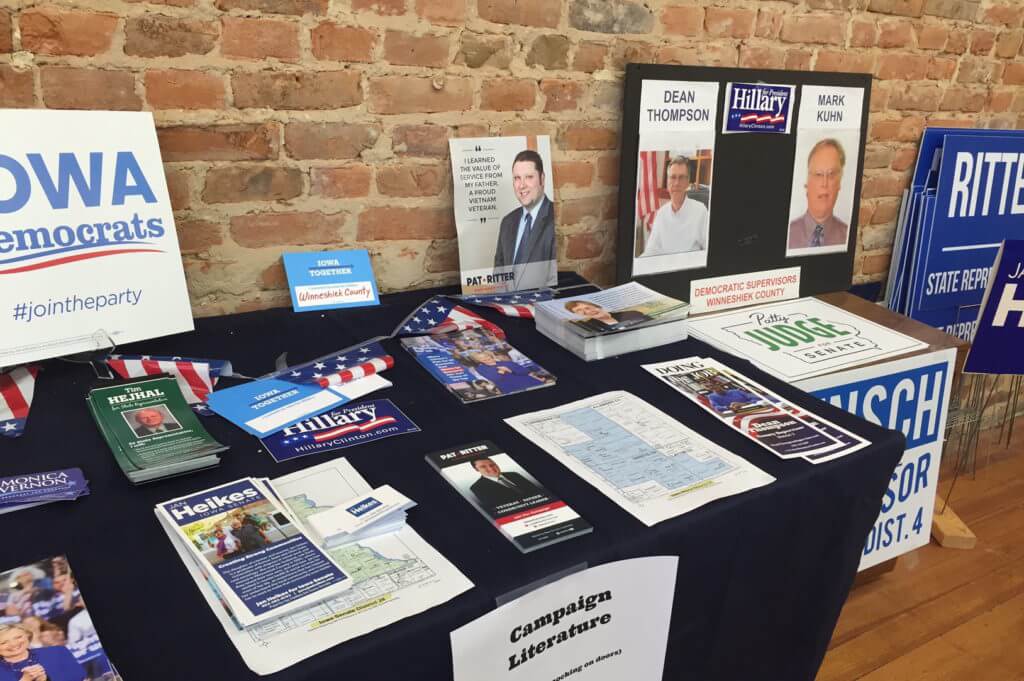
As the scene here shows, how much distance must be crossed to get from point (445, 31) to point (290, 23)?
313mm

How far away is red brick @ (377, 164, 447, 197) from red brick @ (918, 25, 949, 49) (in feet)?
5.09

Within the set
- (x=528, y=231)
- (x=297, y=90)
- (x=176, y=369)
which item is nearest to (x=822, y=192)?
(x=528, y=231)

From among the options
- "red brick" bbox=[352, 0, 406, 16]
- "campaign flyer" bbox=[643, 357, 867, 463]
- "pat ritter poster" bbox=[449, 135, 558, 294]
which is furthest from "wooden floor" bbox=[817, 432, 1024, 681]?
"red brick" bbox=[352, 0, 406, 16]

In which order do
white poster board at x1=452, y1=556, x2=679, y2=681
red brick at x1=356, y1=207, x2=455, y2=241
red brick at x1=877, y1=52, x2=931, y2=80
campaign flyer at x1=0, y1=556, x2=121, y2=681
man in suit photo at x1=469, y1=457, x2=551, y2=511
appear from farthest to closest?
1. red brick at x1=877, y1=52, x2=931, y2=80
2. red brick at x1=356, y1=207, x2=455, y2=241
3. man in suit photo at x1=469, y1=457, x2=551, y2=511
4. white poster board at x1=452, y1=556, x2=679, y2=681
5. campaign flyer at x1=0, y1=556, x2=121, y2=681

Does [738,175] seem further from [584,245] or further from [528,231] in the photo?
[528,231]

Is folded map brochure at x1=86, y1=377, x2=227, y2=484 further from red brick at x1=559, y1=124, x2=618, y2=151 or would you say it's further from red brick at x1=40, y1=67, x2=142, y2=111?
red brick at x1=559, y1=124, x2=618, y2=151

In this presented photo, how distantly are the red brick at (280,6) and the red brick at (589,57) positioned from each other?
57 cm

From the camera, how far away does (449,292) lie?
1.67 metres

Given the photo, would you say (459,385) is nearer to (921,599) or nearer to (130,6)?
(130,6)

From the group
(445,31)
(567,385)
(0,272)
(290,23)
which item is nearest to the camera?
(0,272)

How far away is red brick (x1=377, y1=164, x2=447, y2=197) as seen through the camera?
1573mm

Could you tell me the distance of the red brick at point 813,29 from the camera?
197cm

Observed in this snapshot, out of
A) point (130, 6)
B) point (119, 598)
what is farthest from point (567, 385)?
point (130, 6)

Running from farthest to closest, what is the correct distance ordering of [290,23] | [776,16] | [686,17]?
[776,16] → [686,17] → [290,23]
